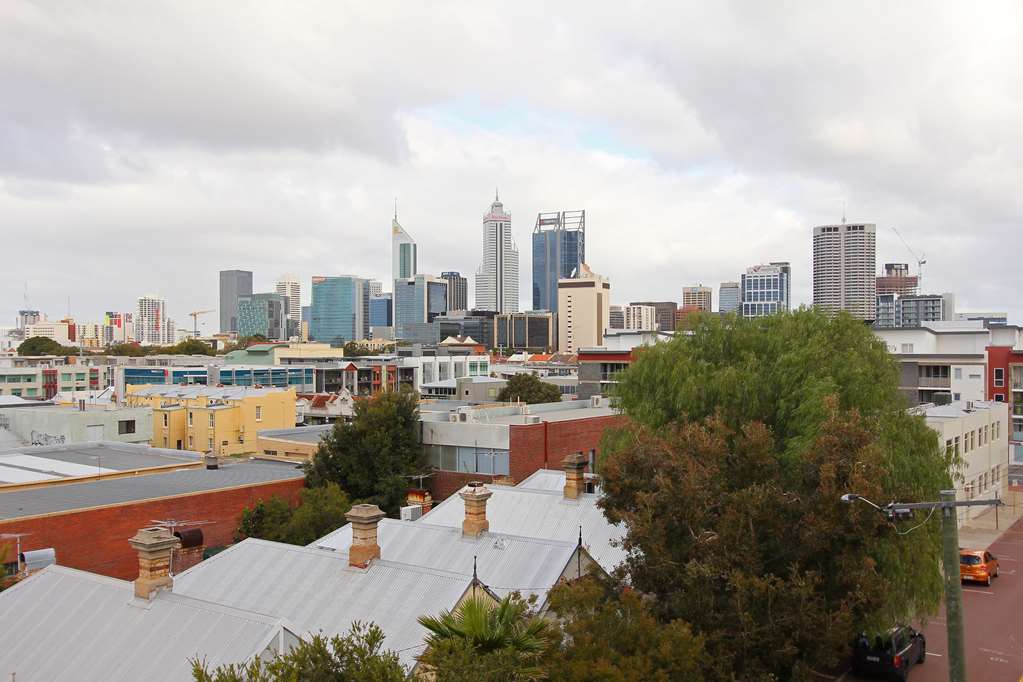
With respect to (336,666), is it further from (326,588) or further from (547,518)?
(547,518)

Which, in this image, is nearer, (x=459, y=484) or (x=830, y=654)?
(x=830, y=654)

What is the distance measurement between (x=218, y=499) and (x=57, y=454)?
16778 mm

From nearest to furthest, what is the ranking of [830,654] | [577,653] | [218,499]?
1. [577,653]
2. [830,654]
3. [218,499]

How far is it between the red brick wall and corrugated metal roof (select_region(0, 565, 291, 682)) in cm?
1247

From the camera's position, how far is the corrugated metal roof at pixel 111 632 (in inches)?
596

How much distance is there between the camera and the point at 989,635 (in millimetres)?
28172

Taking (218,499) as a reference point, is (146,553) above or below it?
above

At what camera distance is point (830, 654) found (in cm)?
1616

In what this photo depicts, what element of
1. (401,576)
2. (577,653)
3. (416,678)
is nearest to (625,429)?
(401,576)

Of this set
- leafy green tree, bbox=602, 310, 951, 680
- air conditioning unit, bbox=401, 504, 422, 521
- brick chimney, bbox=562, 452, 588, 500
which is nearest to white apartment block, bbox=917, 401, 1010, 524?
leafy green tree, bbox=602, 310, 951, 680

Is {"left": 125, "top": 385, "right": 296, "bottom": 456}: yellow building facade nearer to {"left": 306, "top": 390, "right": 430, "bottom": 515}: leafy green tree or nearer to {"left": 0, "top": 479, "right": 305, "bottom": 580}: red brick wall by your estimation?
{"left": 306, "top": 390, "right": 430, "bottom": 515}: leafy green tree

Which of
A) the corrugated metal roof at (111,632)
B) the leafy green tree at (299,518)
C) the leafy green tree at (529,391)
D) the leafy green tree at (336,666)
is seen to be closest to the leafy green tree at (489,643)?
the leafy green tree at (336,666)

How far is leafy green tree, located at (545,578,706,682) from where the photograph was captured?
43.1 ft

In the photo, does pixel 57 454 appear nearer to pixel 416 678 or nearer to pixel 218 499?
pixel 218 499
